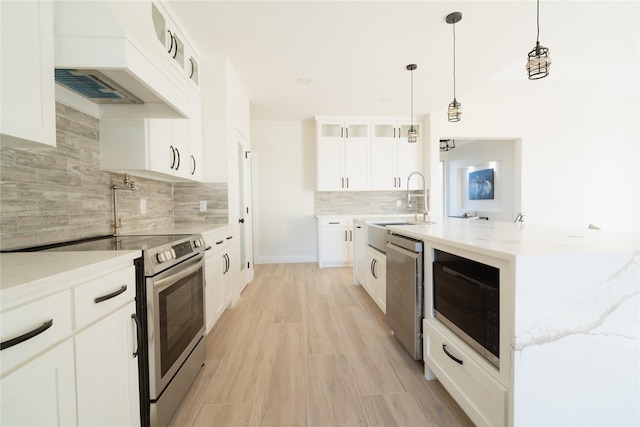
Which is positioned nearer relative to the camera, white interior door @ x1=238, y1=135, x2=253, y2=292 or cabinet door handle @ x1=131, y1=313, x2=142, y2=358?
cabinet door handle @ x1=131, y1=313, x2=142, y2=358

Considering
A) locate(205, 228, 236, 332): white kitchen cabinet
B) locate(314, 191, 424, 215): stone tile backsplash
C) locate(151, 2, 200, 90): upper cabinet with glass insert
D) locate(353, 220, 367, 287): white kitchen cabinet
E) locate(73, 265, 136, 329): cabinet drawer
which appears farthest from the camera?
locate(314, 191, 424, 215): stone tile backsplash

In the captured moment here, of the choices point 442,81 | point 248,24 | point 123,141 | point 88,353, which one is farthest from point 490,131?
point 88,353

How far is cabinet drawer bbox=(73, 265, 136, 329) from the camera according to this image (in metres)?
0.83

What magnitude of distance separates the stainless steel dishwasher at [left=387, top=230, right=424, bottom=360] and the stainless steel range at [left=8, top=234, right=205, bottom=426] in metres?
1.39

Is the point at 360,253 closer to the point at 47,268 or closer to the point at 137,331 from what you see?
the point at 137,331

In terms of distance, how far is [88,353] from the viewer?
2.80 feet

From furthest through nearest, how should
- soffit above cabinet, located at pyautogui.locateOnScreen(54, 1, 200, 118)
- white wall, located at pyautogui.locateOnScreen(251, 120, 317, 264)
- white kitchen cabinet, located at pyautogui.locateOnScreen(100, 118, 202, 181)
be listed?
white wall, located at pyautogui.locateOnScreen(251, 120, 317, 264), white kitchen cabinet, located at pyautogui.locateOnScreen(100, 118, 202, 181), soffit above cabinet, located at pyautogui.locateOnScreen(54, 1, 200, 118)

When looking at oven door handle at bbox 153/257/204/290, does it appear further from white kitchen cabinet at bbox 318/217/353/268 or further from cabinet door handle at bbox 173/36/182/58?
white kitchen cabinet at bbox 318/217/353/268

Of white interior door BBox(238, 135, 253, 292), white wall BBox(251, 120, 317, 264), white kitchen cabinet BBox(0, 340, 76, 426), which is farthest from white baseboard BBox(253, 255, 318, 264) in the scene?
white kitchen cabinet BBox(0, 340, 76, 426)

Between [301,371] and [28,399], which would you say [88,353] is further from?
[301,371]

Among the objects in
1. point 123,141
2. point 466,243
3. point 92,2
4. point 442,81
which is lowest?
point 466,243

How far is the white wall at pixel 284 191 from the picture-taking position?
4.88 m

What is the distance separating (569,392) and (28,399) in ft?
5.63

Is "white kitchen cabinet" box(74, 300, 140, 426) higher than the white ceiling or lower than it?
lower
